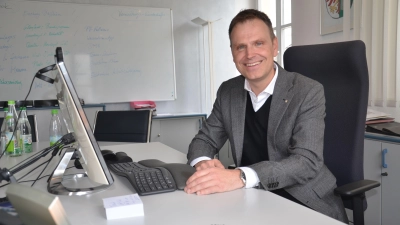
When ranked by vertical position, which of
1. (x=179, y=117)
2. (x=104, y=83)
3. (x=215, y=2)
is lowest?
(x=179, y=117)

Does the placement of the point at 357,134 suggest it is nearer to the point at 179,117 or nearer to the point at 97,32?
the point at 179,117

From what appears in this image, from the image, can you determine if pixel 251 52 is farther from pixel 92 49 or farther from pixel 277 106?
pixel 92 49

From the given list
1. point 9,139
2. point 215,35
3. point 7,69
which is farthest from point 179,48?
point 9,139

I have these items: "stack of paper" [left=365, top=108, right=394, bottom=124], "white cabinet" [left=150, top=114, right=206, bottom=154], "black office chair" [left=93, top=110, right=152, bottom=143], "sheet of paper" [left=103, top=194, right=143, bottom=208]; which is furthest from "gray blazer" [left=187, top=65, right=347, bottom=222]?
"white cabinet" [left=150, top=114, right=206, bottom=154]

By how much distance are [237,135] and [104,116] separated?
1.35m

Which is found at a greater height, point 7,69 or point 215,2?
point 215,2

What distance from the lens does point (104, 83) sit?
13.8ft

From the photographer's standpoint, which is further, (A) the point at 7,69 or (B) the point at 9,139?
(A) the point at 7,69

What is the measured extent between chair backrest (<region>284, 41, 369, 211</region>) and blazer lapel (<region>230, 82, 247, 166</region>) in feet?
1.17

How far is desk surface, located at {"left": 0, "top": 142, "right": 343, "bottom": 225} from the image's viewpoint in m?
0.81

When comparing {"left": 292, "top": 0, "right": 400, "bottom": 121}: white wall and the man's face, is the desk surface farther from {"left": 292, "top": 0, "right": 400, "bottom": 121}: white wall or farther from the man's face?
{"left": 292, "top": 0, "right": 400, "bottom": 121}: white wall

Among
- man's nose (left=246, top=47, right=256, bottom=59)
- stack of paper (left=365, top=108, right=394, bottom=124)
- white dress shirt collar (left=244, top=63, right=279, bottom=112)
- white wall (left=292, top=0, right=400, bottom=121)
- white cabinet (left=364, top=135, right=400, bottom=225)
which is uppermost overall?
white wall (left=292, top=0, right=400, bottom=121)

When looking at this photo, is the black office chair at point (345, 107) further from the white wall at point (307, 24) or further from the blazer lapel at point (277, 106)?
the white wall at point (307, 24)

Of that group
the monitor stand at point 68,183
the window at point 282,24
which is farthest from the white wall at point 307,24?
the monitor stand at point 68,183
